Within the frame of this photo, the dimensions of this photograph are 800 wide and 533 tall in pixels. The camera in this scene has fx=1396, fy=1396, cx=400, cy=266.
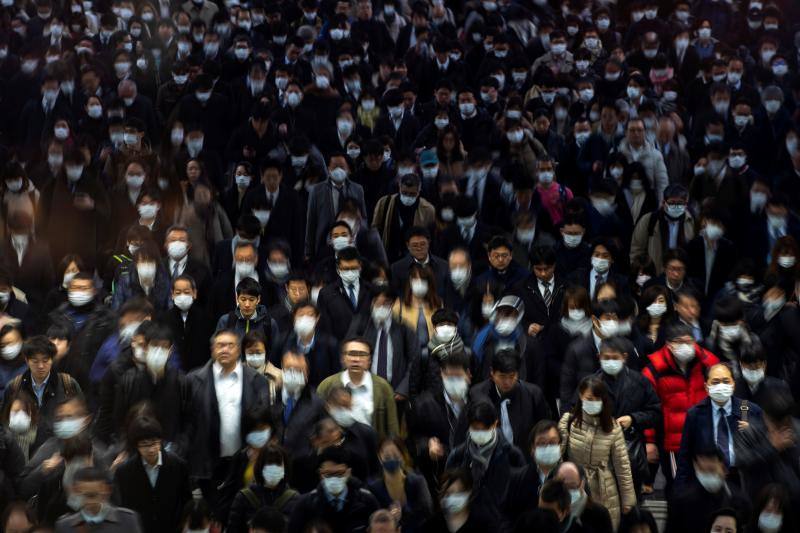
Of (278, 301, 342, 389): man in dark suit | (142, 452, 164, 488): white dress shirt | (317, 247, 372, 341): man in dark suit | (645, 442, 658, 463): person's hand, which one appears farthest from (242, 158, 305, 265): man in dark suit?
(142, 452, 164, 488): white dress shirt

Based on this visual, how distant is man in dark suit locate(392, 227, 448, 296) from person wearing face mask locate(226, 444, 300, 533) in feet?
12.5

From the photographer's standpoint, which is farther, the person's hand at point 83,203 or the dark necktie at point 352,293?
the person's hand at point 83,203

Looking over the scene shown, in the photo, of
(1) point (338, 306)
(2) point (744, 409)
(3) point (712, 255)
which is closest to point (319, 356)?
(1) point (338, 306)

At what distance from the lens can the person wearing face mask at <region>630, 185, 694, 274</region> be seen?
48.1 feet

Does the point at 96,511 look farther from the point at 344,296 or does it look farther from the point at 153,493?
the point at 344,296

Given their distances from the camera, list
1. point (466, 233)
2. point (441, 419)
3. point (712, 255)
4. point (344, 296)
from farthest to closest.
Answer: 1. point (466, 233)
2. point (712, 255)
3. point (344, 296)
4. point (441, 419)

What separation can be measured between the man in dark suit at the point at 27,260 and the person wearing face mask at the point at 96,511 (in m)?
5.30

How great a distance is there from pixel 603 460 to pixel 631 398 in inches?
34.9

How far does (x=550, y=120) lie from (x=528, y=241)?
376 cm

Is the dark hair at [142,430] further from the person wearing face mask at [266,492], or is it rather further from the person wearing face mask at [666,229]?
the person wearing face mask at [666,229]

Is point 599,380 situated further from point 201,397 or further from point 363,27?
point 363,27

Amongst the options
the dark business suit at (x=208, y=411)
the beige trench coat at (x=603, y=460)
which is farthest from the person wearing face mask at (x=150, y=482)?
the beige trench coat at (x=603, y=460)

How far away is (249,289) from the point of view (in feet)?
39.2

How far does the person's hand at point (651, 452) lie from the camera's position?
10969mm
